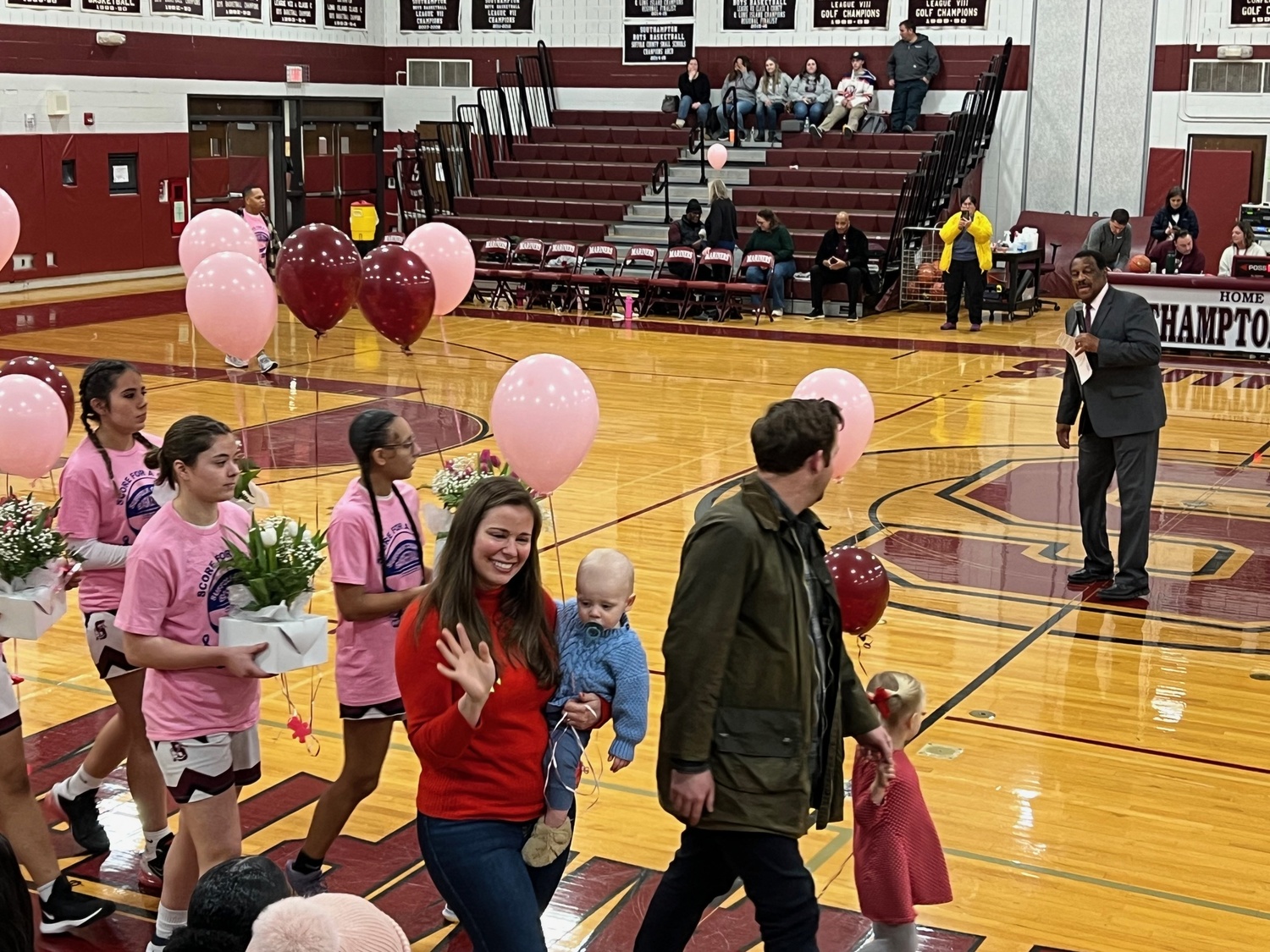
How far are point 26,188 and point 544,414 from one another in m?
17.5

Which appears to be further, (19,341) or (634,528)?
(19,341)

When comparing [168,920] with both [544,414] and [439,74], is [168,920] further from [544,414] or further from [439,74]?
[439,74]

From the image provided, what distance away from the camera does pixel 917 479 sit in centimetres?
1061

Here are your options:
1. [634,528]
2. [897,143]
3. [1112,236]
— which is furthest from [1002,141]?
[634,528]

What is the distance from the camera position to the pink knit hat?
2.07m

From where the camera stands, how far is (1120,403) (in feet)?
25.1

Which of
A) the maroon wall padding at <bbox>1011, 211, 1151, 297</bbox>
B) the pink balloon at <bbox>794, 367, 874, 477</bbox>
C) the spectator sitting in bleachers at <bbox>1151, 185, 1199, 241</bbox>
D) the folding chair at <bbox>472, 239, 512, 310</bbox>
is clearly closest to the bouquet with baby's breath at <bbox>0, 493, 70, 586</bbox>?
the pink balloon at <bbox>794, 367, 874, 477</bbox>

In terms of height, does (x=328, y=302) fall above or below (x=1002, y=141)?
below

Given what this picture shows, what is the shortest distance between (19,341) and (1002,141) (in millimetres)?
13775

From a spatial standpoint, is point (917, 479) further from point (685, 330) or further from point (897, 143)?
point (897, 143)

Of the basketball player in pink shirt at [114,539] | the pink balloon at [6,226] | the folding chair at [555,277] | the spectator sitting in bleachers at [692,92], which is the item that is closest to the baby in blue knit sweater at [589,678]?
the basketball player in pink shirt at [114,539]

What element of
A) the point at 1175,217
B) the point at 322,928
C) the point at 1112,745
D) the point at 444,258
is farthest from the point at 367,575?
the point at 1175,217

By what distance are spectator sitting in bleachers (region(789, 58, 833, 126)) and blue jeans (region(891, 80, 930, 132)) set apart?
1.11 meters

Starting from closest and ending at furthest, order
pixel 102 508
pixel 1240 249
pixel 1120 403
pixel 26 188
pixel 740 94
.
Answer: pixel 102 508, pixel 1120 403, pixel 1240 249, pixel 26 188, pixel 740 94
